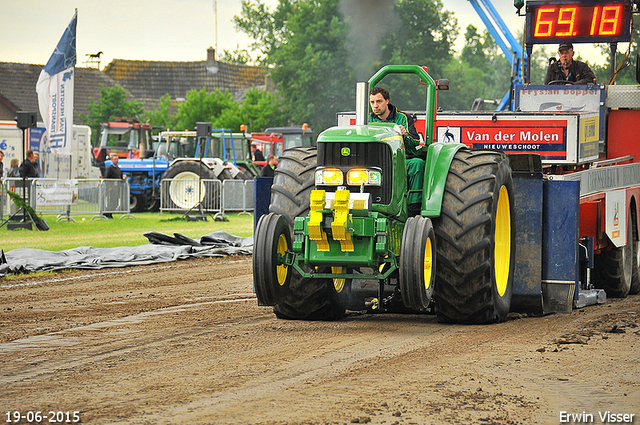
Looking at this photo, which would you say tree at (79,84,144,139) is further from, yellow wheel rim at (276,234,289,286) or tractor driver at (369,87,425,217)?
yellow wheel rim at (276,234,289,286)

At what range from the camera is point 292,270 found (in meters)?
7.74

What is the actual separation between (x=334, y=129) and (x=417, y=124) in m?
3.78

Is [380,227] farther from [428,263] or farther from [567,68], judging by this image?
[567,68]

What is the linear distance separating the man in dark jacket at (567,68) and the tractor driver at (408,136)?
5.81 metres

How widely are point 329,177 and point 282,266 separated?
0.86 meters

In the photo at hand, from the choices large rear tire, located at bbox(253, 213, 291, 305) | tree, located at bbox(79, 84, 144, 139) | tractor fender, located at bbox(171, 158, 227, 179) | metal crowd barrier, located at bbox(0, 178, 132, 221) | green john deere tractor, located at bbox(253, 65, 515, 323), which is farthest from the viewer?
tree, located at bbox(79, 84, 144, 139)

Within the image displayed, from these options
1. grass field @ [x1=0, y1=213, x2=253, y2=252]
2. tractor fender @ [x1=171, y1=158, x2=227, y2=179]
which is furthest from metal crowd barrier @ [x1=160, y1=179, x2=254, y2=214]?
tractor fender @ [x1=171, y1=158, x2=227, y2=179]

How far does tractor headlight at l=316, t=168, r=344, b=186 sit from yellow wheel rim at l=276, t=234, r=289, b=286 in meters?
0.55

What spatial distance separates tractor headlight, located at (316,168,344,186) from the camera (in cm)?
735

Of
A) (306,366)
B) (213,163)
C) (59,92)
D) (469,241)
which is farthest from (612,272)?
(213,163)

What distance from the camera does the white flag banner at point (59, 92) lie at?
22.0 metres

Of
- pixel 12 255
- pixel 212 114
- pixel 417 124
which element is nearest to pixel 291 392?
pixel 417 124

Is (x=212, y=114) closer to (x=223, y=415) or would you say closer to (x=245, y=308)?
(x=245, y=308)

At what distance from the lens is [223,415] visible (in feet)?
15.6
